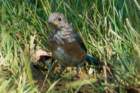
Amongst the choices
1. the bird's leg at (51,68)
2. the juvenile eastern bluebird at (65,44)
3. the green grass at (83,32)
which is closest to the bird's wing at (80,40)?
the juvenile eastern bluebird at (65,44)

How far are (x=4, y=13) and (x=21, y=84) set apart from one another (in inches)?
52.1

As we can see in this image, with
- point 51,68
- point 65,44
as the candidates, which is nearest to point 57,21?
point 65,44

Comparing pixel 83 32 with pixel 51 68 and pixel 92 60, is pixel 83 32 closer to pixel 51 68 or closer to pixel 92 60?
pixel 92 60

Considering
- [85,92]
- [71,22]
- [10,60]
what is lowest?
[85,92]

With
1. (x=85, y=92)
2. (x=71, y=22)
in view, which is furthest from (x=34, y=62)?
(x=85, y=92)

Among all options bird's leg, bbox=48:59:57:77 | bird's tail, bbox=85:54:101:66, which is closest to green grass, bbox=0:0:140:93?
bird's tail, bbox=85:54:101:66

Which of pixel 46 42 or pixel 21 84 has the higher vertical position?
pixel 46 42

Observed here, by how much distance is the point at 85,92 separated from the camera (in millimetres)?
3670

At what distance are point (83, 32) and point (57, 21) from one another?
0.48 meters

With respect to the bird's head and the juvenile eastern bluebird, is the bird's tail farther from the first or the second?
the bird's head

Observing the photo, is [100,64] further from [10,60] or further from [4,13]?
[4,13]

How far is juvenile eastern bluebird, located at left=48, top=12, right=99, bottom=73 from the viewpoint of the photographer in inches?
158

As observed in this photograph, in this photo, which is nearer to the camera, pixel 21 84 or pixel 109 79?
pixel 21 84

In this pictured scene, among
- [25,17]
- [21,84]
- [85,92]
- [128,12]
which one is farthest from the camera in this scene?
[25,17]
